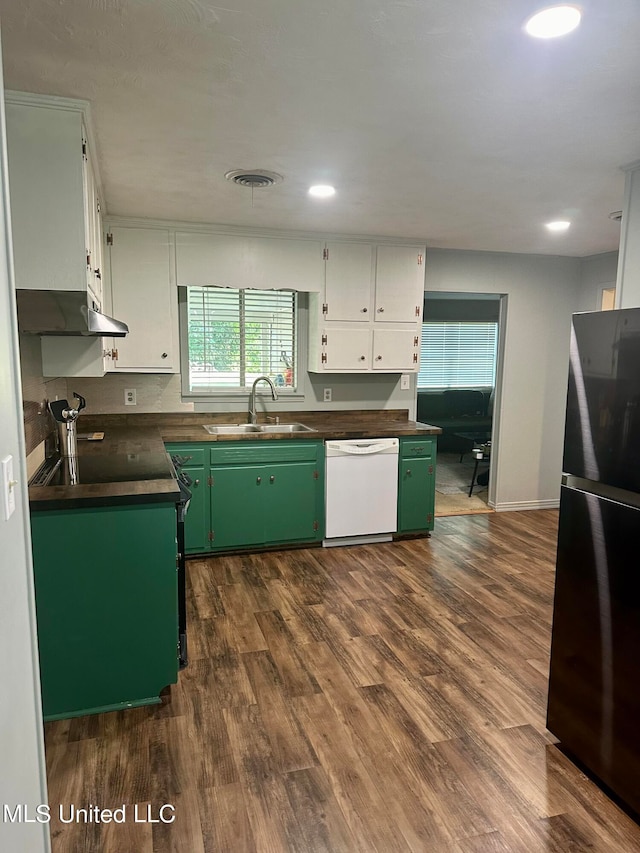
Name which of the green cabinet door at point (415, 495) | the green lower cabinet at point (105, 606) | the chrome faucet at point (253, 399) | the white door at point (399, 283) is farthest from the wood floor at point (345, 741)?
the white door at point (399, 283)

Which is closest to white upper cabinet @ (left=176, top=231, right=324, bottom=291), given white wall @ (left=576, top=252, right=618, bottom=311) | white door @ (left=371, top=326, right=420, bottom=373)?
white door @ (left=371, top=326, right=420, bottom=373)

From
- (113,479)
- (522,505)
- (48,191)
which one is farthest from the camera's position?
(522,505)

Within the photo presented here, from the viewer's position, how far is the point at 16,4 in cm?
148

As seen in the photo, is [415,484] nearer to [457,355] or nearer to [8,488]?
[8,488]

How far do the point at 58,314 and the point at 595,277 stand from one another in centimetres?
463

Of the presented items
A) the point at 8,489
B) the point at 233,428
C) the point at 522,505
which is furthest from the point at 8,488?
the point at 522,505

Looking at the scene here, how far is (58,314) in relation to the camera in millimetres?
2326

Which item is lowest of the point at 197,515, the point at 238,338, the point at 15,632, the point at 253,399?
the point at 197,515

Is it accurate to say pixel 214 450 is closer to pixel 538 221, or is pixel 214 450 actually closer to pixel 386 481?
pixel 386 481

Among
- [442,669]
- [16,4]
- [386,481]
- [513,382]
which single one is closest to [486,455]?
[513,382]

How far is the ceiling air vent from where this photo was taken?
282 cm

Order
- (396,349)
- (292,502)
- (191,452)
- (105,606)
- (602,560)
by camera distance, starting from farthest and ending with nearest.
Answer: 1. (396,349)
2. (292,502)
3. (191,452)
4. (105,606)
5. (602,560)

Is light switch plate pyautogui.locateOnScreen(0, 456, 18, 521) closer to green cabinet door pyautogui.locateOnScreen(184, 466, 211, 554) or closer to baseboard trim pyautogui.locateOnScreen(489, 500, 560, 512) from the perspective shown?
green cabinet door pyautogui.locateOnScreen(184, 466, 211, 554)

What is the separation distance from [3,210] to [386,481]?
3505 millimetres
